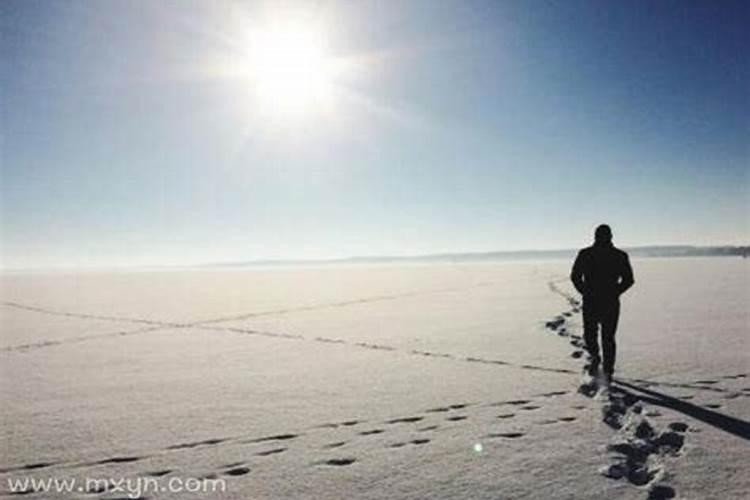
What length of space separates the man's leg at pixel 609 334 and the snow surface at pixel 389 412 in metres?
0.39

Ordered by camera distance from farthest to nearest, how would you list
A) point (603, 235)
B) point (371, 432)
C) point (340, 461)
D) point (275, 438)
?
point (603, 235)
point (371, 432)
point (275, 438)
point (340, 461)

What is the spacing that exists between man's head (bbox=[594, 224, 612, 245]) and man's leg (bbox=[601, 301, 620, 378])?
2.53 feet

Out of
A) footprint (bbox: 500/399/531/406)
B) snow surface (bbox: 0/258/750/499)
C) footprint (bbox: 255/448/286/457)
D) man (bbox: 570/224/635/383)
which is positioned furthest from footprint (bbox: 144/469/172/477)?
man (bbox: 570/224/635/383)

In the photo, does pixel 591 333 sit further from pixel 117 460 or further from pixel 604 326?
pixel 117 460

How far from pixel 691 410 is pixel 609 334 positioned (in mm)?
1844

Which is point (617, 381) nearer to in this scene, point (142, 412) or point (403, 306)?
point (142, 412)

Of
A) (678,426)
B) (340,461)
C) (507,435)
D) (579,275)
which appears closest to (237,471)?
(340,461)

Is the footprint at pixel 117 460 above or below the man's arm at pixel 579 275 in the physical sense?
below

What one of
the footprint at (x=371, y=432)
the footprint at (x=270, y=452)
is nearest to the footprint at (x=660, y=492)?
the footprint at (x=371, y=432)

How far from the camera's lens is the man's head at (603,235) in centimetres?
829

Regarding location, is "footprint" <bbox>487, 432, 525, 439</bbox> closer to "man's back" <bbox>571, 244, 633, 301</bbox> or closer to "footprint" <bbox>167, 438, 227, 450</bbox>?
"footprint" <bbox>167, 438, 227, 450</bbox>

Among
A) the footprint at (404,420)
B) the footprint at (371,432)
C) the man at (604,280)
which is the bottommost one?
the footprint at (404,420)

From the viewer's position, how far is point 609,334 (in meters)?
8.23

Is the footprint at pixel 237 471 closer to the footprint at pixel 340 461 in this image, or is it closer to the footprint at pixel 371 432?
the footprint at pixel 340 461
